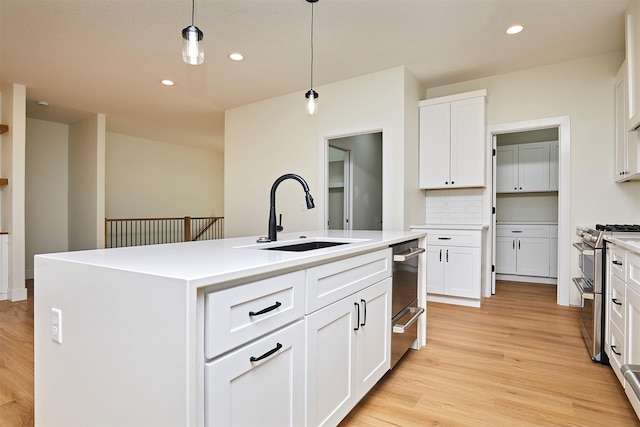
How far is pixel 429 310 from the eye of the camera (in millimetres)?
3625

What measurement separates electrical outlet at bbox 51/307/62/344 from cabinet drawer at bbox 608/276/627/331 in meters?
2.58

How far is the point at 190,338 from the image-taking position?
→ 0.83 m

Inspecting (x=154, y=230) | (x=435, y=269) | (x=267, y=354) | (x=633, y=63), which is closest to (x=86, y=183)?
(x=154, y=230)

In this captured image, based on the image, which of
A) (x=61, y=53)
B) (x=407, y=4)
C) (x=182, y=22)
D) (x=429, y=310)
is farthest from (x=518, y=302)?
(x=61, y=53)

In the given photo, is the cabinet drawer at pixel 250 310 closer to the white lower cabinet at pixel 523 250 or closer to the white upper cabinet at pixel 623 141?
the white upper cabinet at pixel 623 141

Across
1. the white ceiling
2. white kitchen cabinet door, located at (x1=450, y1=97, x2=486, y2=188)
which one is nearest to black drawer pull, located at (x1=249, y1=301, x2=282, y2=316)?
the white ceiling

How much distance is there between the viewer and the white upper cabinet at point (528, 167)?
15.9 feet

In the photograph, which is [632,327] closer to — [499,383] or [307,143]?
[499,383]

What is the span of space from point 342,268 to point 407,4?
7.34 ft

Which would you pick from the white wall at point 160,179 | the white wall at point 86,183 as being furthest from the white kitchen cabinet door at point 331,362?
the white wall at point 160,179

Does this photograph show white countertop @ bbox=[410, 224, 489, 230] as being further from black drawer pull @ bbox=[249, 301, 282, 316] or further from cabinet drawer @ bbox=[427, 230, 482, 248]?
black drawer pull @ bbox=[249, 301, 282, 316]

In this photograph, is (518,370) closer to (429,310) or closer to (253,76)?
(429,310)

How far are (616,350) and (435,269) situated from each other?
196 centimetres

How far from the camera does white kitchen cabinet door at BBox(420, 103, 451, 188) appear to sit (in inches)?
159
